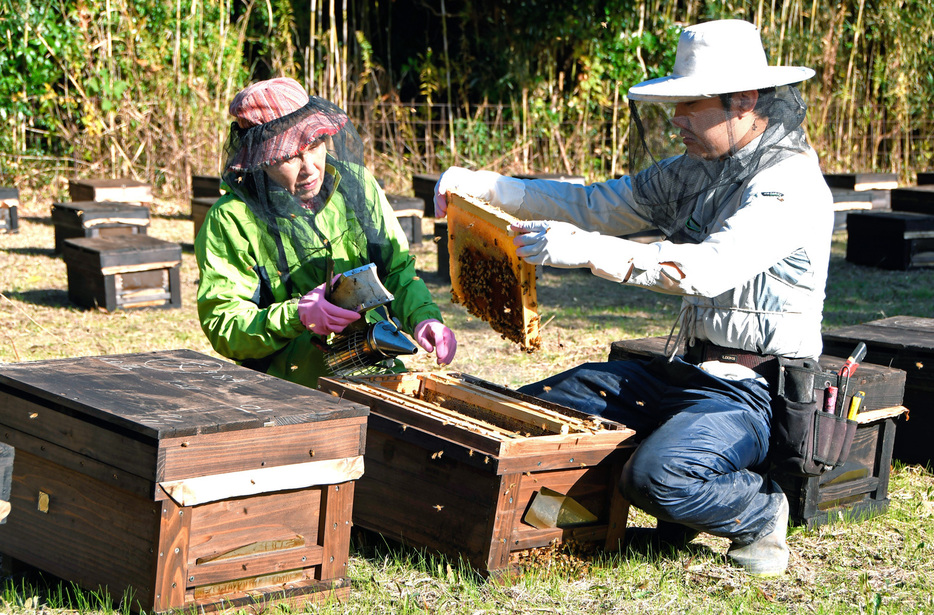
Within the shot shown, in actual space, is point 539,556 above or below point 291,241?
below

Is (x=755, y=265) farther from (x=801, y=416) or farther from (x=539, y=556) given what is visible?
(x=539, y=556)

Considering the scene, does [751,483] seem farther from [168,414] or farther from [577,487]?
[168,414]

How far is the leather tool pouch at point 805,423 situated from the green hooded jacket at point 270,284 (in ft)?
3.52

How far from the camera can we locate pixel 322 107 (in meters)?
2.90

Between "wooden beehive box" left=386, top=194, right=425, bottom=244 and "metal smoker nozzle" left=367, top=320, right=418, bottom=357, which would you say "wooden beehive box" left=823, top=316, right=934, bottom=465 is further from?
"wooden beehive box" left=386, top=194, right=425, bottom=244

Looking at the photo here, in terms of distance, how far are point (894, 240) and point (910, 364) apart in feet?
15.1

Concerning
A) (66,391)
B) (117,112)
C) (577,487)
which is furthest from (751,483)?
(117,112)

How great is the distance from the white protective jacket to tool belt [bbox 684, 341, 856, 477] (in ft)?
0.14

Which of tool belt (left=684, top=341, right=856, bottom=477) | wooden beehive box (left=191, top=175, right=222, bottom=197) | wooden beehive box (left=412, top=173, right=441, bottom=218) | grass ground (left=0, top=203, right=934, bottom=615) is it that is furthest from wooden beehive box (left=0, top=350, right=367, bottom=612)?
wooden beehive box (left=191, top=175, right=222, bottom=197)

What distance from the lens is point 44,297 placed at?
6.45 metres

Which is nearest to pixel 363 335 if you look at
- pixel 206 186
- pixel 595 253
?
pixel 595 253

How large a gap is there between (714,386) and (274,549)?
1291mm

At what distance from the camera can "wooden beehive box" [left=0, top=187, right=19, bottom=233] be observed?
8.67 m

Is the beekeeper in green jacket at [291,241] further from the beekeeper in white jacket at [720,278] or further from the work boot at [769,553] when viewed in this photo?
the work boot at [769,553]
